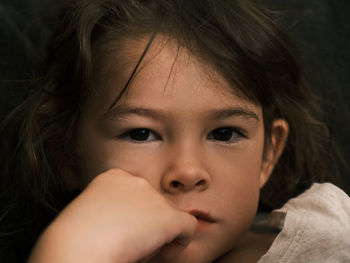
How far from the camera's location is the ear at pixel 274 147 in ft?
5.05

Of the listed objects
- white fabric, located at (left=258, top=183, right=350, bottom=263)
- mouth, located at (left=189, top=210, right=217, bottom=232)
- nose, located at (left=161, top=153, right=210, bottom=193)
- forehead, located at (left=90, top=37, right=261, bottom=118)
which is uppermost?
forehead, located at (left=90, top=37, right=261, bottom=118)

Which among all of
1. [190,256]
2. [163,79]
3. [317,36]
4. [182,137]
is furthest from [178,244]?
[317,36]

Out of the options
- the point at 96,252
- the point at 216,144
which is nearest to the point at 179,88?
the point at 216,144

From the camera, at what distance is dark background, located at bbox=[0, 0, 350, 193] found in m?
1.62

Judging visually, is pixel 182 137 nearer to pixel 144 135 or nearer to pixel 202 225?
pixel 144 135

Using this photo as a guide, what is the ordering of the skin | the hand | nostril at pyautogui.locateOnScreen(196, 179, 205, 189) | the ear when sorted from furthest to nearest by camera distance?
the ear
nostril at pyautogui.locateOnScreen(196, 179, 205, 189)
the skin
the hand

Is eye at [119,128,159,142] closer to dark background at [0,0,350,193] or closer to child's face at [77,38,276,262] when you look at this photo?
child's face at [77,38,276,262]

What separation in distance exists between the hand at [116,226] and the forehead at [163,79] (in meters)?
0.17

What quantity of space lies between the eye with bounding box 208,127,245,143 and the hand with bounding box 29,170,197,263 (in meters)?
0.20

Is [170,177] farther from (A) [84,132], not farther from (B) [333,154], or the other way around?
(B) [333,154]

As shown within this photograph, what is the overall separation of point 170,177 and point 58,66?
43 centimetres

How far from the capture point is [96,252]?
0.99 m

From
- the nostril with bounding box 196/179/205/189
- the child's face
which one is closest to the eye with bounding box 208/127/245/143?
the child's face

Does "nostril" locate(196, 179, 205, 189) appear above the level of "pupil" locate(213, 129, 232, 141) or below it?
A: below
